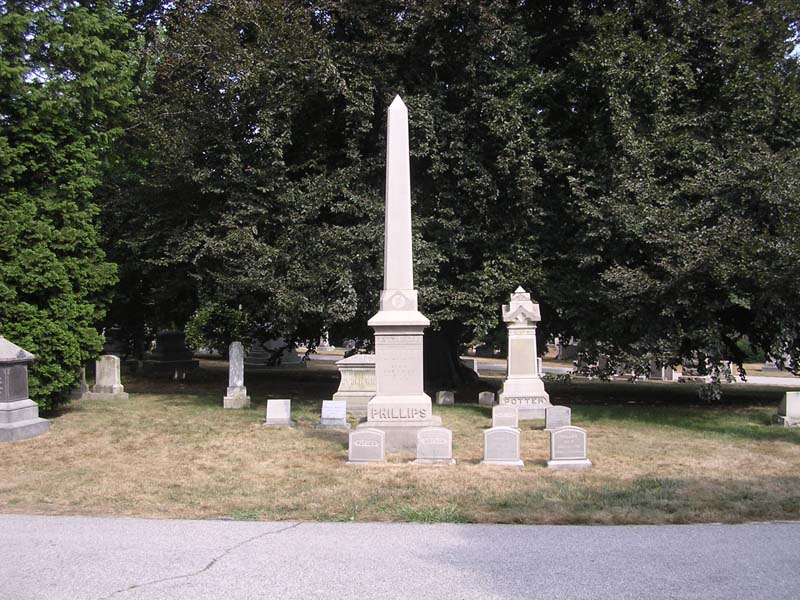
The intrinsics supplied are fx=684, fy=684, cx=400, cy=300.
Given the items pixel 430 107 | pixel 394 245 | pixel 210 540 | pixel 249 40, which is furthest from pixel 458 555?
pixel 249 40

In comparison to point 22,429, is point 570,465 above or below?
below

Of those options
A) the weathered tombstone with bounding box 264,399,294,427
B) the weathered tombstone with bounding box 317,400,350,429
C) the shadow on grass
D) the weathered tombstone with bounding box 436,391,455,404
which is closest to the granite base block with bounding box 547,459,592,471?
the shadow on grass

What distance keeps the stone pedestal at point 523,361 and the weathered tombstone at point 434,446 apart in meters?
5.72

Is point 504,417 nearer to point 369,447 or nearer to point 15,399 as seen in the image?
point 369,447

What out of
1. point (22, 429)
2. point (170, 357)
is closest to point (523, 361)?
point (22, 429)

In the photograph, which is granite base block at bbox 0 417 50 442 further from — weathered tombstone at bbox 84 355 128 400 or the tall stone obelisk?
the tall stone obelisk

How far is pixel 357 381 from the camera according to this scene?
15.4 metres

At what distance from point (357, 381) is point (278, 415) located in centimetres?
262

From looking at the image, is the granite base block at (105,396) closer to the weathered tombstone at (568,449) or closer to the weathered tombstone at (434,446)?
the weathered tombstone at (434,446)

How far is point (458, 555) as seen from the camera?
5574 millimetres

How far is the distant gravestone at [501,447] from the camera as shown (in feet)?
30.7

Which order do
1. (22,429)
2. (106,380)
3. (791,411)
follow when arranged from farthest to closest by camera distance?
(106,380)
(791,411)
(22,429)

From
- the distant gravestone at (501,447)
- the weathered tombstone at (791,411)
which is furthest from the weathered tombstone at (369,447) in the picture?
the weathered tombstone at (791,411)

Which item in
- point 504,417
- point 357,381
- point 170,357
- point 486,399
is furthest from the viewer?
point 170,357
